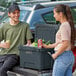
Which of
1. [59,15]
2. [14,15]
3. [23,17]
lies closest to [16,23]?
[14,15]

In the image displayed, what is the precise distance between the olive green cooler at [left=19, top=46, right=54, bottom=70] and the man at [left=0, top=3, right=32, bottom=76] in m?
0.24

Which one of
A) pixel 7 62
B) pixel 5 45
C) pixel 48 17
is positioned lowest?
pixel 7 62

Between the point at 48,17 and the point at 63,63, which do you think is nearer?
the point at 63,63

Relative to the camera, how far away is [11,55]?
584 centimetres

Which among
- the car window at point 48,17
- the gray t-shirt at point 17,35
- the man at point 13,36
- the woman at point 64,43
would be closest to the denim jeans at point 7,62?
the man at point 13,36

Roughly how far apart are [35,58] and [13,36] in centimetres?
67

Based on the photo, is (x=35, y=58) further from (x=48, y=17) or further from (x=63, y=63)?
(x=48, y=17)

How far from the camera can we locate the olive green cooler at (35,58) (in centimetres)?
540

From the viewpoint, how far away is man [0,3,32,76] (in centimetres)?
580

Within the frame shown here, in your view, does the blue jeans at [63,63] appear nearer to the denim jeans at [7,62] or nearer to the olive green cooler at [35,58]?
the olive green cooler at [35,58]

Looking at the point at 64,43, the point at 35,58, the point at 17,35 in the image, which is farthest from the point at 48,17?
the point at 64,43

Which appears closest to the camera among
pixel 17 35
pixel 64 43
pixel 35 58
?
pixel 64 43

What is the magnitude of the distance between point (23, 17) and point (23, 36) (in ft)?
5.58

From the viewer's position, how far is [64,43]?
4809 millimetres
